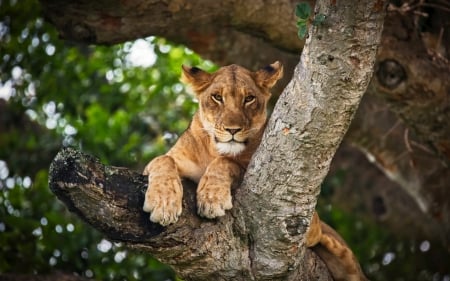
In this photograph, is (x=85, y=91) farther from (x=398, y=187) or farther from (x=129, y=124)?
(x=398, y=187)

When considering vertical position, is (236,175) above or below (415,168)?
above

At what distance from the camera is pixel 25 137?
325 inches

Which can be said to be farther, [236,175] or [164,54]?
[164,54]

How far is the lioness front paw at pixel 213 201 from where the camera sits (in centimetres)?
440

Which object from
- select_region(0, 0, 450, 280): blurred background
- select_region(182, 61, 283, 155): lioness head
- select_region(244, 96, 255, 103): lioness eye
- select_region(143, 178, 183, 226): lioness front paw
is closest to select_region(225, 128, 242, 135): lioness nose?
select_region(182, 61, 283, 155): lioness head

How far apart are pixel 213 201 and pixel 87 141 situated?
336cm

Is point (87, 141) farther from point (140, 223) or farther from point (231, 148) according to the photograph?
point (140, 223)

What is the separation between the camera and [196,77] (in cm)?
559

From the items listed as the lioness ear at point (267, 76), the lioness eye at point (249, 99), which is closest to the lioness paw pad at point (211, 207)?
the lioness eye at point (249, 99)

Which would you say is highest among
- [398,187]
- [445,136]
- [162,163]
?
[162,163]

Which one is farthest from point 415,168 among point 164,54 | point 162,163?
point 162,163

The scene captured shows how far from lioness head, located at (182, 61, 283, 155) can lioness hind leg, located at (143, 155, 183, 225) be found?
2.17ft

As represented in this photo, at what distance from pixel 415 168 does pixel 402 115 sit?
1289 mm

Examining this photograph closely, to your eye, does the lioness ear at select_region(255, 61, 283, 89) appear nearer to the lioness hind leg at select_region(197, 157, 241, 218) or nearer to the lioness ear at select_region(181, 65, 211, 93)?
the lioness ear at select_region(181, 65, 211, 93)
